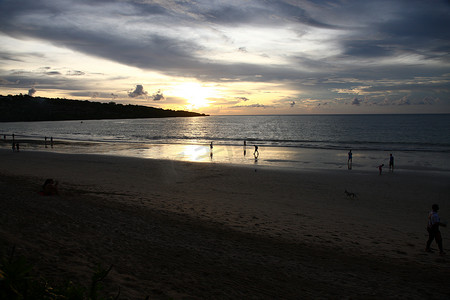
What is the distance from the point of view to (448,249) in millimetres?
9812

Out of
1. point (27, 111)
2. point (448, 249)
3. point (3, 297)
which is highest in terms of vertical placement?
point (27, 111)

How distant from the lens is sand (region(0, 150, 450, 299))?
6.43m

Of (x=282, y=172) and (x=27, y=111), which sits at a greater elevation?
(x=27, y=111)

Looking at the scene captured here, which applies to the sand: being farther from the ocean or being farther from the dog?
the ocean

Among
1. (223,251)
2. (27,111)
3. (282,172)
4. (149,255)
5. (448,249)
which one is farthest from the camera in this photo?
(27,111)

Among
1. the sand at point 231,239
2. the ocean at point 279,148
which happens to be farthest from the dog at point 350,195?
the ocean at point 279,148

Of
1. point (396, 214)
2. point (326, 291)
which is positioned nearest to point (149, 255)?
point (326, 291)

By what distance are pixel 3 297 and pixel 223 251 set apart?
6880 mm

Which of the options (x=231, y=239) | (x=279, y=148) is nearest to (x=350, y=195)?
(x=231, y=239)

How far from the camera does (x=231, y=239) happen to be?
30.9 ft

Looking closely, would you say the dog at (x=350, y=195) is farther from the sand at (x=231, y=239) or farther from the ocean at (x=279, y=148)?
the ocean at (x=279, y=148)

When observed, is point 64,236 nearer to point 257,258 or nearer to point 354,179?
point 257,258

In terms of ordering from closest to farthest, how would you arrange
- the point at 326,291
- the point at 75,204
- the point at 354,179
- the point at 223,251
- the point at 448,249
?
the point at 326,291 < the point at 223,251 < the point at 448,249 < the point at 75,204 < the point at 354,179

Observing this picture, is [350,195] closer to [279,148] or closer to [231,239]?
[231,239]
